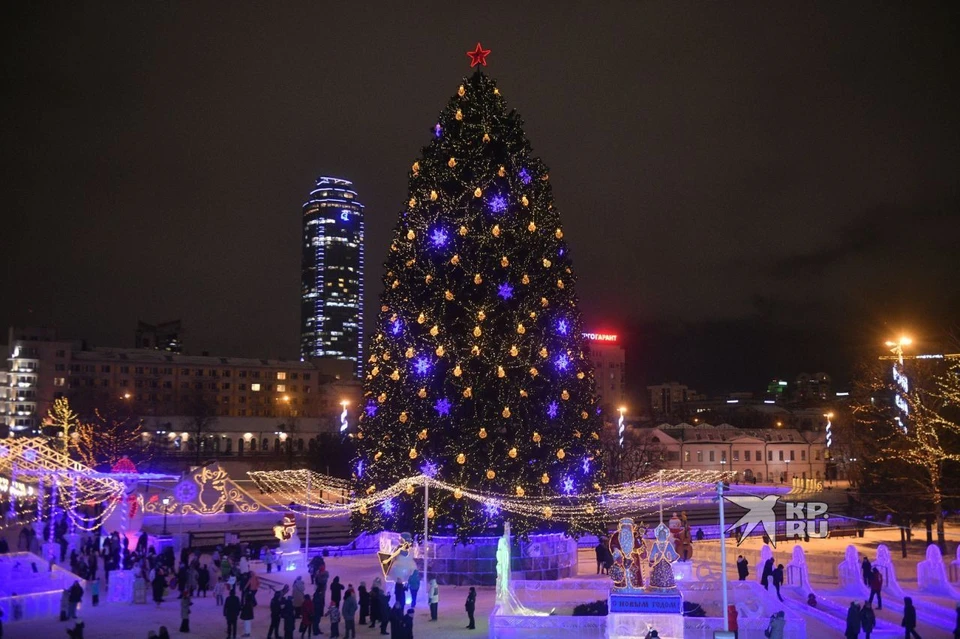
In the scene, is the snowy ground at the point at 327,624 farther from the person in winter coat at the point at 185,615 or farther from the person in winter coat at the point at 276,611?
the person in winter coat at the point at 276,611

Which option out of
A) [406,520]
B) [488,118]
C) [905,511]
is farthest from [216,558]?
[905,511]

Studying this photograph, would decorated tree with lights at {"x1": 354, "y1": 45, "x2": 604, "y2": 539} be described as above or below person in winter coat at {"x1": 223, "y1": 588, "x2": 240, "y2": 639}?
above

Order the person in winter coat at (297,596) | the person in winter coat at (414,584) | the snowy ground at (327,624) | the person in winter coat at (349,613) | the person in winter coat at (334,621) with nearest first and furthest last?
1. the person in winter coat at (334,621)
2. the person in winter coat at (349,613)
3. the person in winter coat at (297,596)
4. the snowy ground at (327,624)
5. the person in winter coat at (414,584)

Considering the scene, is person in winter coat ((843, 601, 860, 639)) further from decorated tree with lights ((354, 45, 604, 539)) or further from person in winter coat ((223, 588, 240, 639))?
person in winter coat ((223, 588, 240, 639))

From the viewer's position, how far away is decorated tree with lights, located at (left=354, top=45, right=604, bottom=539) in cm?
2525

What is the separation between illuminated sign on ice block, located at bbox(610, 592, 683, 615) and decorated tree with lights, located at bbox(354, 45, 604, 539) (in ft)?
22.3

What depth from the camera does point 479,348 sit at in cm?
2528

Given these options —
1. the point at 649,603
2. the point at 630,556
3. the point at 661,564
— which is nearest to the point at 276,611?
the point at 630,556

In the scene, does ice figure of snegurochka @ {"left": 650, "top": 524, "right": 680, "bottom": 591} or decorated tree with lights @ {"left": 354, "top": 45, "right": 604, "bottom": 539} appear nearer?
ice figure of snegurochka @ {"left": 650, "top": 524, "right": 680, "bottom": 591}

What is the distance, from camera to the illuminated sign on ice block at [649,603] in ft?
59.5

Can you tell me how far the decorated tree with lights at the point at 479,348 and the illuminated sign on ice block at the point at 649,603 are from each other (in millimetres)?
6783

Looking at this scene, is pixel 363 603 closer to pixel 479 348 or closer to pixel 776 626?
pixel 479 348

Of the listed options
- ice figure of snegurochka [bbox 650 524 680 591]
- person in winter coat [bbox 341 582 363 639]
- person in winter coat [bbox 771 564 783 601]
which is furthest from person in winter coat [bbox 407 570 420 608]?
person in winter coat [bbox 771 564 783 601]

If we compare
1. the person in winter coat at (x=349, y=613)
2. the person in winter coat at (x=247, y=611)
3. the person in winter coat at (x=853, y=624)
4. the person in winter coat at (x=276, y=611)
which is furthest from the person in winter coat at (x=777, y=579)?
the person in winter coat at (x=247, y=611)
